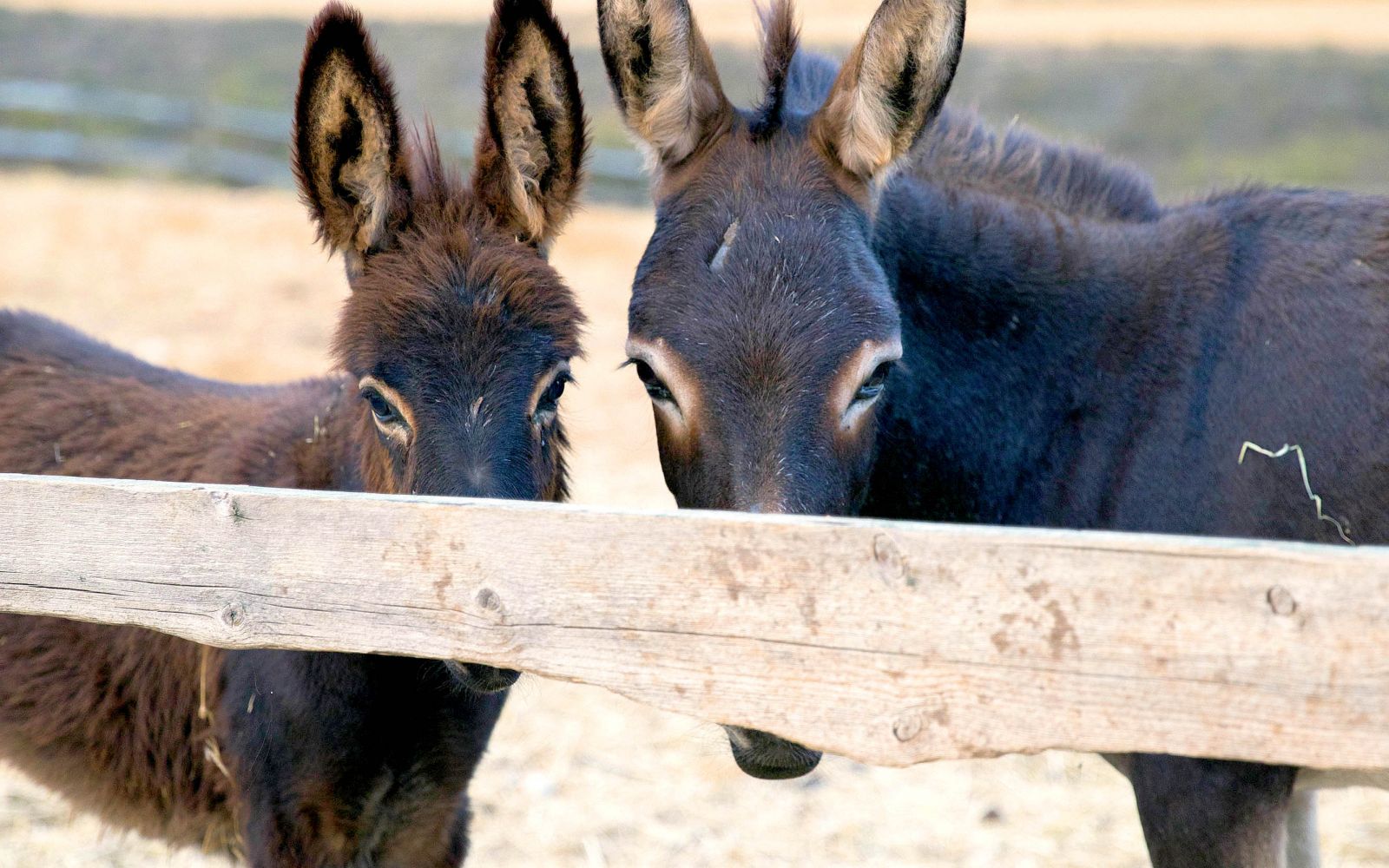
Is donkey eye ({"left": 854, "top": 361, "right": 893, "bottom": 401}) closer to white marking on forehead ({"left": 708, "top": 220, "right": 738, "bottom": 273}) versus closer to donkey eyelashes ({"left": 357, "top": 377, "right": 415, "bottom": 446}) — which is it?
white marking on forehead ({"left": 708, "top": 220, "right": 738, "bottom": 273})

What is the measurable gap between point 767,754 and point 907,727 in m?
0.76

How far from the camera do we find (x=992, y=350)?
3203 millimetres

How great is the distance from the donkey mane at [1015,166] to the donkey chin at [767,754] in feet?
5.56

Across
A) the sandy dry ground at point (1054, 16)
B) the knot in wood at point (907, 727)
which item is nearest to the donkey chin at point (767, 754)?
the knot in wood at point (907, 727)

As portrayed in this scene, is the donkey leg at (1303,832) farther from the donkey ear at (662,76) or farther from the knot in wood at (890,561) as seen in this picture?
the donkey ear at (662,76)

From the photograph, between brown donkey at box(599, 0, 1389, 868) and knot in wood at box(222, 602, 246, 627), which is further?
brown donkey at box(599, 0, 1389, 868)

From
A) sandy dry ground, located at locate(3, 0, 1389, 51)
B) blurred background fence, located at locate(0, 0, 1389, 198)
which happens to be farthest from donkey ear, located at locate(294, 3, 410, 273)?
sandy dry ground, located at locate(3, 0, 1389, 51)

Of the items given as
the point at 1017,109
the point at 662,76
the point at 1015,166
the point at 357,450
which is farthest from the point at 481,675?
the point at 1017,109

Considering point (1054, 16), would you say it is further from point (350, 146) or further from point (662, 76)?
point (350, 146)

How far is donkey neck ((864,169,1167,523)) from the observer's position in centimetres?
314

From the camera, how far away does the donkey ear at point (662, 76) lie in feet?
9.65

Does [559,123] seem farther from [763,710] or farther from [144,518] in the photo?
[763,710]

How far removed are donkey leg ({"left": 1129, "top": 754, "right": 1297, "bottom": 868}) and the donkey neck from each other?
74 centimetres

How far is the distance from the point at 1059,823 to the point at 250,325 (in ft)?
28.7
